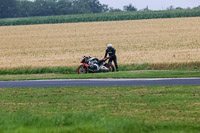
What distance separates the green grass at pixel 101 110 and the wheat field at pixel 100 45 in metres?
14.0

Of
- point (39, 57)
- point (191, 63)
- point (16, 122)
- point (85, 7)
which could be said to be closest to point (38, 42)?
point (39, 57)

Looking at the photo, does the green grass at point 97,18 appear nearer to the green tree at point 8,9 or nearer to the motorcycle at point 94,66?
the green tree at point 8,9

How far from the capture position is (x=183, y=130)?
31.5 feet

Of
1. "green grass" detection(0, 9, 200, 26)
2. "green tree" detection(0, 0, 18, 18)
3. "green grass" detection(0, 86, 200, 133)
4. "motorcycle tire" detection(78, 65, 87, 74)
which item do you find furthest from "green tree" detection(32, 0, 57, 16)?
"green grass" detection(0, 86, 200, 133)

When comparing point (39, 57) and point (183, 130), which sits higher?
point (183, 130)

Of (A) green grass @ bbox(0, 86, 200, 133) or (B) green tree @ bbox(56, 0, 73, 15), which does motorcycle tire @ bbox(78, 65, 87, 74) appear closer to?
(A) green grass @ bbox(0, 86, 200, 133)

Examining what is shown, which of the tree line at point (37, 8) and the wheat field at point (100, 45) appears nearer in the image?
the wheat field at point (100, 45)

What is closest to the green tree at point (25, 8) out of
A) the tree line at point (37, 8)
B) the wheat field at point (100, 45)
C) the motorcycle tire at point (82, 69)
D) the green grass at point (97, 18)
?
the tree line at point (37, 8)

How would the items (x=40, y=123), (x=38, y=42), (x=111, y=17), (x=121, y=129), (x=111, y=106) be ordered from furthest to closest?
(x=111, y=17)
(x=38, y=42)
(x=111, y=106)
(x=40, y=123)
(x=121, y=129)

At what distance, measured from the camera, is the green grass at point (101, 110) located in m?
9.79

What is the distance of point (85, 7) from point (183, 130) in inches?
4705

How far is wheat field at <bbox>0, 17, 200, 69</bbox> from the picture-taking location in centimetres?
3316

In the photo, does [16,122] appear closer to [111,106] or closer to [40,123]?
[40,123]

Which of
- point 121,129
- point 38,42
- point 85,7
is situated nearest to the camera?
point 121,129
